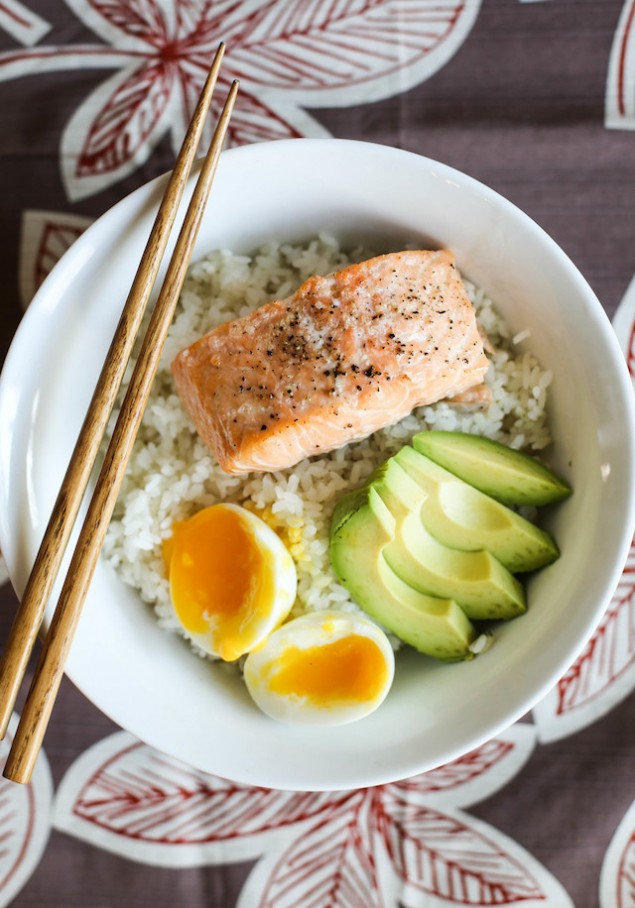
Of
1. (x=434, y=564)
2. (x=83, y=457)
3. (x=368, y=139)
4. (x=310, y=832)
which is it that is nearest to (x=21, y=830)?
(x=310, y=832)

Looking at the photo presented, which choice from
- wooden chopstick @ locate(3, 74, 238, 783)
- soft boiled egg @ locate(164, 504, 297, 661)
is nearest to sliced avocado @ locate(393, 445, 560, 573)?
soft boiled egg @ locate(164, 504, 297, 661)

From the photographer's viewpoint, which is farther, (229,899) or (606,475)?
(229,899)

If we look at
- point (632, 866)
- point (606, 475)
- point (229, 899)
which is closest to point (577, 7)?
point (606, 475)

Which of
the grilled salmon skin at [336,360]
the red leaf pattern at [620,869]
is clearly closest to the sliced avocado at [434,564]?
the grilled salmon skin at [336,360]

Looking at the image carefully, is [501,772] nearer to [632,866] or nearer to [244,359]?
[632,866]

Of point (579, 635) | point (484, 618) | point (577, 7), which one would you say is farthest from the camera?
point (577, 7)

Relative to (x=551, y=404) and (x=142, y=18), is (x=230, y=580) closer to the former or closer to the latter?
(x=551, y=404)

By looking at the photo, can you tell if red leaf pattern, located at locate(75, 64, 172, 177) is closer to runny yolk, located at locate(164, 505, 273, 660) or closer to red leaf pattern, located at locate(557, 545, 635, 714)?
runny yolk, located at locate(164, 505, 273, 660)
